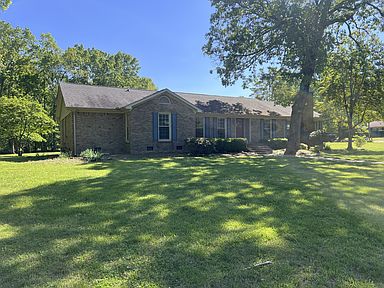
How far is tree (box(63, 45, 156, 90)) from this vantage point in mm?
34938

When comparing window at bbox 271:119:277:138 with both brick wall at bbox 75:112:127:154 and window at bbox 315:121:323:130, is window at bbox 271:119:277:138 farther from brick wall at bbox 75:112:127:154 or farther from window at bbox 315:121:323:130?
brick wall at bbox 75:112:127:154

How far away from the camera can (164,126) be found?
18000mm

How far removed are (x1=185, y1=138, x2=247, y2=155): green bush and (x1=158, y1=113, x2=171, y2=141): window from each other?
128 cm

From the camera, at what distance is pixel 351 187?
7.25 meters

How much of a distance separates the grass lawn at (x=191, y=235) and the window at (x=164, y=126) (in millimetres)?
10550

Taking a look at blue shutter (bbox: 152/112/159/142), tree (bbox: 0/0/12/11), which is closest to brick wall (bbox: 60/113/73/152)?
blue shutter (bbox: 152/112/159/142)

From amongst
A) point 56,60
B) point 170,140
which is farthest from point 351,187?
point 56,60

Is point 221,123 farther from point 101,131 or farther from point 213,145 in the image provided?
point 101,131

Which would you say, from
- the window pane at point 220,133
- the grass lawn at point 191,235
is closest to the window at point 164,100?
the window pane at point 220,133

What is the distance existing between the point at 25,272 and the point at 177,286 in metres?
1.63

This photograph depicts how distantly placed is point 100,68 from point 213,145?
2683 cm

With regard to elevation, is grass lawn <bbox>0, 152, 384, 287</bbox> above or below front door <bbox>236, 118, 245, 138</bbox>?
below

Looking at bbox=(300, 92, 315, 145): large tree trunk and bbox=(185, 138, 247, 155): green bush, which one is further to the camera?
bbox=(300, 92, 315, 145): large tree trunk

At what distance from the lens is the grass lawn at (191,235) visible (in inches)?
115
